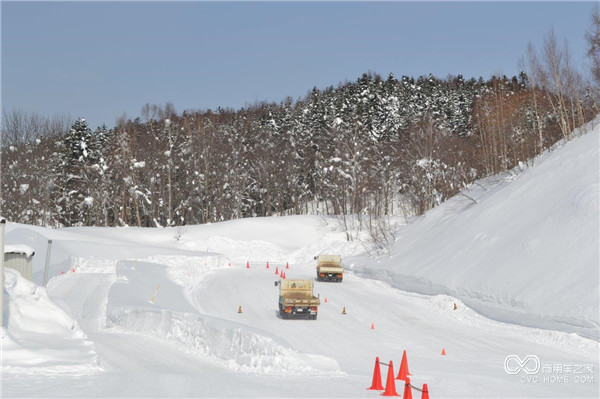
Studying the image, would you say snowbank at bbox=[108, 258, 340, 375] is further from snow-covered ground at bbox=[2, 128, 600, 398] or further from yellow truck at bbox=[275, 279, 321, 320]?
yellow truck at bbox=[275, 279, 321, 320]

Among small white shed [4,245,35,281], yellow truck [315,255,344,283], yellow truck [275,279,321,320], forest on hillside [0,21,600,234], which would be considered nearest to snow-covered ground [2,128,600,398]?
yellow truck [275,279,321,320]

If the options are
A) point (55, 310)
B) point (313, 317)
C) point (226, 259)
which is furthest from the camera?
point (226, 259)

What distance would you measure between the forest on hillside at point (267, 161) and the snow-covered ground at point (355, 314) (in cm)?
1459

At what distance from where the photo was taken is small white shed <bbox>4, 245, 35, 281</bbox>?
20.7 meters

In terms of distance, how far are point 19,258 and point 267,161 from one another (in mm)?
57273

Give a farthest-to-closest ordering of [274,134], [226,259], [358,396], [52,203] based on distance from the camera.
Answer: [274,134]
[52,203]
[226,259]
[358,396]

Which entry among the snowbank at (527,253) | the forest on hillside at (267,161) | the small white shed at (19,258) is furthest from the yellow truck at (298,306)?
the forest on hillside at (267,161)

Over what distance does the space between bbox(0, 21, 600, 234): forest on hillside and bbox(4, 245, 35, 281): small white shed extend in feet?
132

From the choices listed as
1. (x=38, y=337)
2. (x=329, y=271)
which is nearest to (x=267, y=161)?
(x=329, y=271)

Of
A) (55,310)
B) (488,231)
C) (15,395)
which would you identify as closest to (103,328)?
(55,310)

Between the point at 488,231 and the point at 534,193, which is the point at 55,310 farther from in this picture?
the point at 534,193

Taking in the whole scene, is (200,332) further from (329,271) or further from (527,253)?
(329,271)

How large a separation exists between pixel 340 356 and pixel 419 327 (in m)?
6.29

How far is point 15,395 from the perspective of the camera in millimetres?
9836
